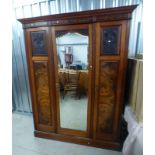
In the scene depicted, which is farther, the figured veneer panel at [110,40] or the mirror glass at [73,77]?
the mirror glass at [73,77]

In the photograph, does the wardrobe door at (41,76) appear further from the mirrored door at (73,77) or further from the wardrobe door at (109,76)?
the wardrobe door at (109,76)

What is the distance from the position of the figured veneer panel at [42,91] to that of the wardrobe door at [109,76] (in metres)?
0.71

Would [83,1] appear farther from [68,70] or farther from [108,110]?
[108,110]

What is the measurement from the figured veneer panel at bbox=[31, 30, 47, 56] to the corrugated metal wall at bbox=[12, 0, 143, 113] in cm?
71

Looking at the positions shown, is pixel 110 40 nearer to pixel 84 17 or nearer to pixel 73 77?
pixel 84 17

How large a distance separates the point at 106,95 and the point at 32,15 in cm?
192

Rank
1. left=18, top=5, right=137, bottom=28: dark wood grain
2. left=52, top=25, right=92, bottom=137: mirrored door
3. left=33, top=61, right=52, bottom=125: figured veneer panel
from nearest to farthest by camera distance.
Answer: left=18, top=5, right=137, bottom=28: dark wood grain → left=52, top=25, right=92, bottom=137: mirrored door → left=33, top=61, right=52, bottom=125: figured veneer panel

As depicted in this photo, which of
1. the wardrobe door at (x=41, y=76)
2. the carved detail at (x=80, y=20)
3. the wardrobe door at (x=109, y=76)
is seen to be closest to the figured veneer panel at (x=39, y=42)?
the wardrobe door at (x=41, y=76)

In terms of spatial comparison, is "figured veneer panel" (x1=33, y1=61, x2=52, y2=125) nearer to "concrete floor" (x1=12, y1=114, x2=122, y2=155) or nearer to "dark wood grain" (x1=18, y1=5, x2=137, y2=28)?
"concrete floor" (x1=12, y1=114, x2=122, y2=155)

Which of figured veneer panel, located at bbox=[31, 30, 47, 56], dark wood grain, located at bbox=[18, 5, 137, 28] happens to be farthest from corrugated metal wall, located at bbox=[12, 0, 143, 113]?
figured veneer panel, located at bbox=[31, 30, 47, 56]

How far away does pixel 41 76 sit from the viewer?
1.79m

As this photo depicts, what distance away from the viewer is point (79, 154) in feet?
5.75

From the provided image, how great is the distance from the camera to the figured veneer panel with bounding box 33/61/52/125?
1749 millimetres

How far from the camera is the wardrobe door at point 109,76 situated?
141cm
